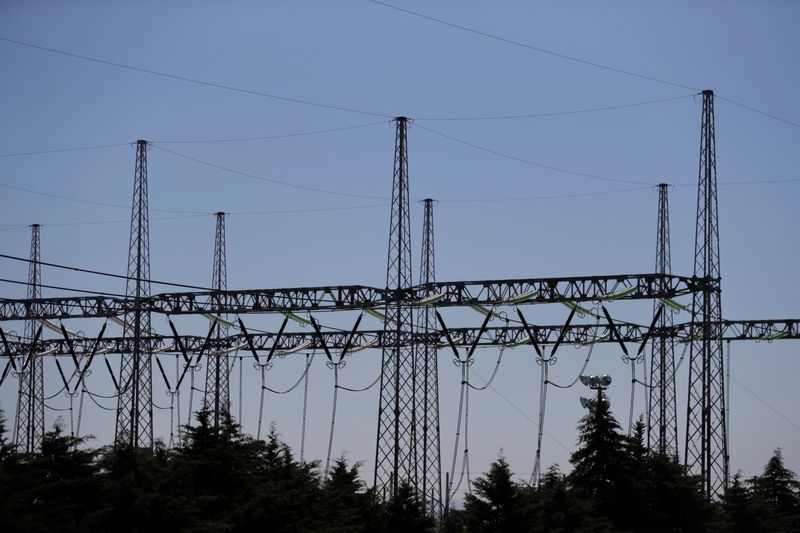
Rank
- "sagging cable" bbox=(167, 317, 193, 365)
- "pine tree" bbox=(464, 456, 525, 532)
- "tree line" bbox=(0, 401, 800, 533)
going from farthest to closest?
"sagging cable" bbox=(167, 317, 193, 365), "pine tree" bbox=(464, 456, 525, 532), "tree line" bbox=(0, 401, 800, 533)

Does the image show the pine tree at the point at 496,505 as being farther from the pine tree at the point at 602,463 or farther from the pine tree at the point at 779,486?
the pine tree at the point at 779,486

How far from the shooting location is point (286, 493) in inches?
1395

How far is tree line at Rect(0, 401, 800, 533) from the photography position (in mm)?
30328

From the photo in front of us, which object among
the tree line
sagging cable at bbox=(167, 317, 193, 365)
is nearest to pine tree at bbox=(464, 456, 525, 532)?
the tree line

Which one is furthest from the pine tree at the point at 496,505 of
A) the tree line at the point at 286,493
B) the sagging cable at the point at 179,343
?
the sagging cable at the point at 179,343

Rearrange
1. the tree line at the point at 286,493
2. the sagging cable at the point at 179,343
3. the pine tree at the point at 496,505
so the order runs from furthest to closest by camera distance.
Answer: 1. the sagging cable at the point at 179,343
2. the pine tree at the point at 496,505
3. the tree line at the point at 286,493

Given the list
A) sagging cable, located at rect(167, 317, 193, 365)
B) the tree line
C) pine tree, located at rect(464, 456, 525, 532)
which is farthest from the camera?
sagging cable, located at rect(167, 317, 193, 365)

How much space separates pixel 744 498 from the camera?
51.5m

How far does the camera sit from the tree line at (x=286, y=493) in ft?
99.5

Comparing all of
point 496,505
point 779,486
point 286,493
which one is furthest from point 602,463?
point 779,486

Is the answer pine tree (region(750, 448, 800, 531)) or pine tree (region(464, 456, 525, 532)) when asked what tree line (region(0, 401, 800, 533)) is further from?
pine tree (region(750, 448, 800, 531))

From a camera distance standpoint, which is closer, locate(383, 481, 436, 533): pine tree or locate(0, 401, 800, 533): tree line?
locate(0, 401, 800, 533): tree line

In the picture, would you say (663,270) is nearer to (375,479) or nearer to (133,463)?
(375,479)

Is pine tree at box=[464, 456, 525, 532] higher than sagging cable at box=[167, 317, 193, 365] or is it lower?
lower
